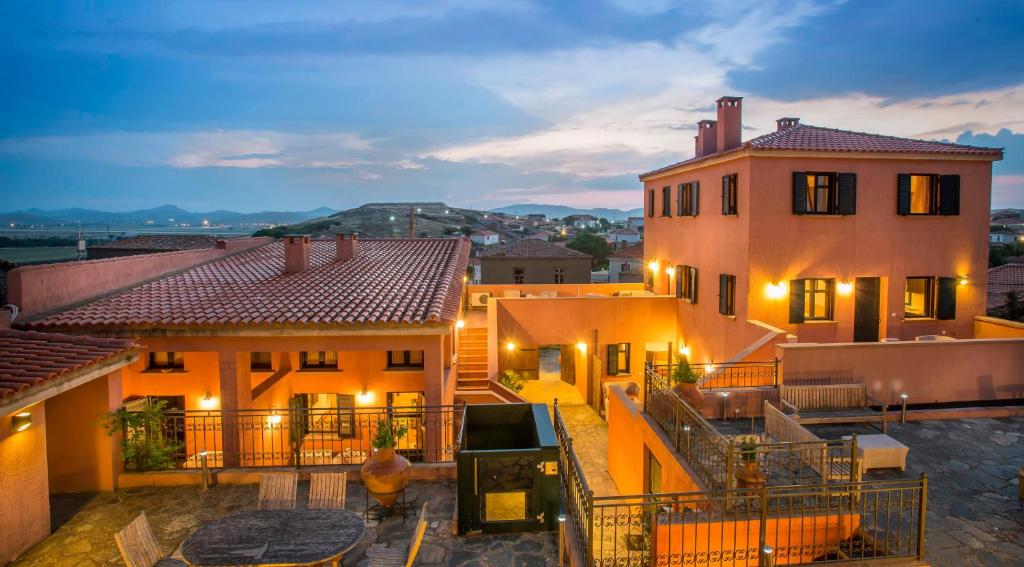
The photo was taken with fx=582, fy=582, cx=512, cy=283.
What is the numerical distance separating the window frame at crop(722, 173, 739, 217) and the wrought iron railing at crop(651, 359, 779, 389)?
5350 millimetres

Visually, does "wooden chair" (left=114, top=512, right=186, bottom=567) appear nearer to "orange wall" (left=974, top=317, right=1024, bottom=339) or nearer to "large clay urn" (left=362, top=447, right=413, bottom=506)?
"large clay urn" (left=362, top=447, right=413, bottom=506)

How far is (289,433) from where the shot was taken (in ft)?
36.8

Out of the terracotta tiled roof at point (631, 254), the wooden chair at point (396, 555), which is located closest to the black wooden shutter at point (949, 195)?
the wooden chair at point (396, 555)

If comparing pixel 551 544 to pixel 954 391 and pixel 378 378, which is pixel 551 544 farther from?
pixel 954 391

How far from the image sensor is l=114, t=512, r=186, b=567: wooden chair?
675 centimetres

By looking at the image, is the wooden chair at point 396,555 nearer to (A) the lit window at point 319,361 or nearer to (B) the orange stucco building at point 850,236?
(A) the lit window at point 319,361

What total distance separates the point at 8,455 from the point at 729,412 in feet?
43.0

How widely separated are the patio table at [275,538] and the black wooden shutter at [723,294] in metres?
14.5

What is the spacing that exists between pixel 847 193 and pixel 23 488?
20071mm

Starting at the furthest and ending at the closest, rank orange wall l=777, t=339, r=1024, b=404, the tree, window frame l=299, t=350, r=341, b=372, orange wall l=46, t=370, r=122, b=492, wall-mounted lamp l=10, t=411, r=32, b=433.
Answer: the tree < window frame l=299, t=350, r=341, b=372 < orange wall l=777, t=339, r=1024, b=404 < orange wall l=46, t=370, r=122, b=492 < wall-mounted lamp l=10, t=411, r=32, b=433

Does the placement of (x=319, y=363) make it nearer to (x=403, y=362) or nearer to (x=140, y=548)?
(x=403, y=362)

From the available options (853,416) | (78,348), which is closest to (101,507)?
(78,348)

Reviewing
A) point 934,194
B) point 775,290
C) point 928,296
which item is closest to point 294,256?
point 775,290

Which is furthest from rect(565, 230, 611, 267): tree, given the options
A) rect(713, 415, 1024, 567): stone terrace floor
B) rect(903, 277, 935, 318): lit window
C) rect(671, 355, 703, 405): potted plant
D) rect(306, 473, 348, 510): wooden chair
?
rect(306, 473, 348, 510): wooden chair
